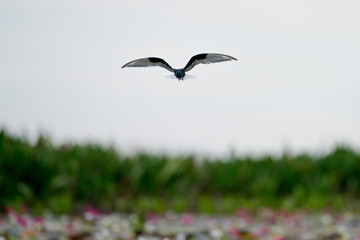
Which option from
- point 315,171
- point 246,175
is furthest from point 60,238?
point 315,171

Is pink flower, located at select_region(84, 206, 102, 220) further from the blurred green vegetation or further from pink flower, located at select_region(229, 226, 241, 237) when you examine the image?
pink flower, located at select_region(229, 226, 241, 237)

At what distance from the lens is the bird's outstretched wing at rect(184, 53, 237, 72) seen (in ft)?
3.00

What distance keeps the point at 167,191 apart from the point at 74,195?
71.1 inches

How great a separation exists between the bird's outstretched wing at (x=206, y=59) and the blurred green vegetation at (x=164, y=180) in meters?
7.77

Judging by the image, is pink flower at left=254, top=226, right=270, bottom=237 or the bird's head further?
pink flower at left=254, top=226, right=270, bottom=237

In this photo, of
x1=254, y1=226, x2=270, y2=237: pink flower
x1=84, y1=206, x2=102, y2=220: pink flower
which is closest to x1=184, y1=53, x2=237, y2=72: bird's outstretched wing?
x1=254, y1=226, x2=270, y2=237: pink flower

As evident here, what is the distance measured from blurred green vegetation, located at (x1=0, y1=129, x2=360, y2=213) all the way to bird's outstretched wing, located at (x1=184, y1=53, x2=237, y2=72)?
777 cm

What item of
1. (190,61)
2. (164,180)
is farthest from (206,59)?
(164,180)

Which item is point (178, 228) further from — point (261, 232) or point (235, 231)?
point (261, 232)

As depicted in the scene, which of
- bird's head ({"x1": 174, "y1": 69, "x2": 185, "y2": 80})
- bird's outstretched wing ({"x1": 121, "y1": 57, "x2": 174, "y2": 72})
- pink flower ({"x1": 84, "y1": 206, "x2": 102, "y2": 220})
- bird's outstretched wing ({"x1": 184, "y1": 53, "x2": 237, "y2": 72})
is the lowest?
pink flower ({"x1": 84, "y1": 206, "x2": 102, "y2": 220})

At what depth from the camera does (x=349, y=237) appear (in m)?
6.26

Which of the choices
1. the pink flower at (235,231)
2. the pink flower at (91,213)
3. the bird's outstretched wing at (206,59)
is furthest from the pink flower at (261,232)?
the bird's outstretched wing at (206,59)

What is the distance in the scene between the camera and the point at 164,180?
34.9 ft

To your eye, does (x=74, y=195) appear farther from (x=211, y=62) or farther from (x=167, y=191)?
(x=211, y=62)
